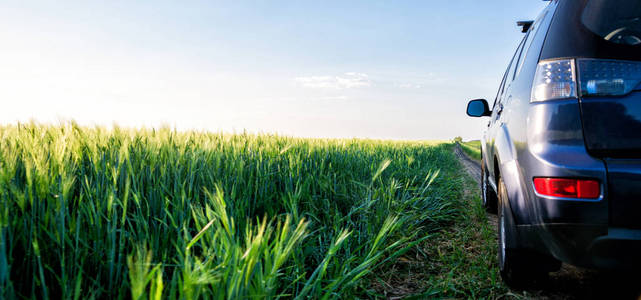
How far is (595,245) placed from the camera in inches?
69.5

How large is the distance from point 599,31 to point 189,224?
2408 mm

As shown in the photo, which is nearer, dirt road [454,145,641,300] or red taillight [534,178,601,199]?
red taillight [534,178,601,199]

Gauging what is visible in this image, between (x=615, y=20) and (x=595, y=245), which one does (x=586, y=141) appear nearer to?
(x=595, y=245)

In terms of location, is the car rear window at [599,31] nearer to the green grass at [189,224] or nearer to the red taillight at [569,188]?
the red taillight at [569,188]

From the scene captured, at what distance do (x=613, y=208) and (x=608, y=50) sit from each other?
0.75m

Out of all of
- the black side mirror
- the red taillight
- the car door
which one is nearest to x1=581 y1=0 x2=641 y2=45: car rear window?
the red taillight

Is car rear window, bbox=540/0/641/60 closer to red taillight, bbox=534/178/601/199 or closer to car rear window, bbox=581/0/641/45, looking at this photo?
car rear window, bbox=581/0/641/45

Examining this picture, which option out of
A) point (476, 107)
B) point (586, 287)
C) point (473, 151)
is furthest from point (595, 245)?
point (473, 151)

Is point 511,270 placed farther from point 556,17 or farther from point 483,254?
point 556,17

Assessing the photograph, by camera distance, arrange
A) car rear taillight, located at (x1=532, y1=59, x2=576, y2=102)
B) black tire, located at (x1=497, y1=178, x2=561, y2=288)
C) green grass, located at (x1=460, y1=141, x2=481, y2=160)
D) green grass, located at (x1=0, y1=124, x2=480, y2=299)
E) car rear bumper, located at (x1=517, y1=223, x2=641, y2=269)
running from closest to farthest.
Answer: green grass, located at (x1=0, y1=124, x2=480, y2=299) < car rear bumper, located at (x1=517, y1=223, x2=641, y2=269) < car rear taillight, located at (x1=532, y1=59, x2=576, y2=102) < black tire, located at (x1=497, y1=178, x2=561, y2=288) < green grass, located at (x1=460, y1=141, x2=481, y2=160)

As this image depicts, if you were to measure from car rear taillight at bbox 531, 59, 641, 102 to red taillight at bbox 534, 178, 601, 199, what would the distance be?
40 centimetres

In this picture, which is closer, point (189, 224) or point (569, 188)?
point (569, 188)

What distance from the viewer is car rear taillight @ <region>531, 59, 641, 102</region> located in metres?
1.76

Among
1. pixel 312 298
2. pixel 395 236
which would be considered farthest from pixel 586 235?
pixel 395 236
